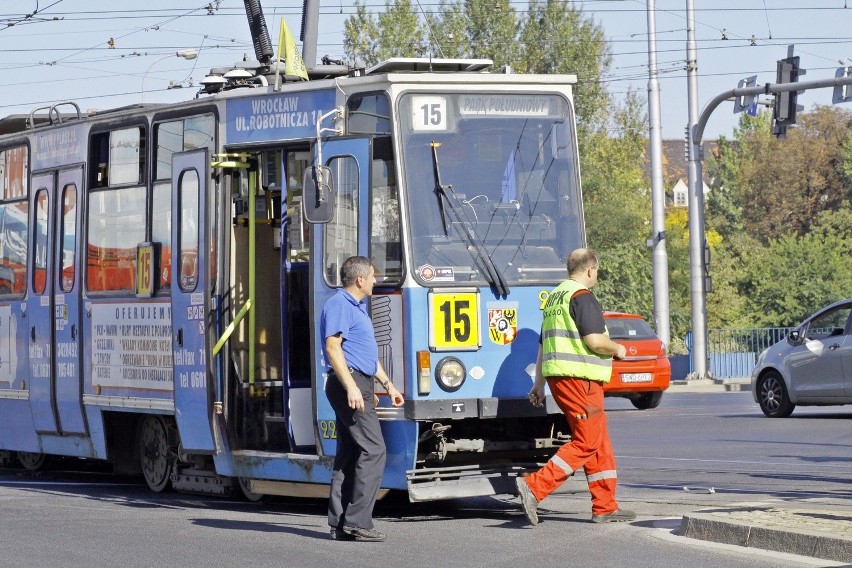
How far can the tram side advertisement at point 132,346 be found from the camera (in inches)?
490

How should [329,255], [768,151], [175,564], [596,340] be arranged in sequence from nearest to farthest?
[175,564] → [596,340] → [329,255] → [768,151]

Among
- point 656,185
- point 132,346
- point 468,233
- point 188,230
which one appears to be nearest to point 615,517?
point 468,233

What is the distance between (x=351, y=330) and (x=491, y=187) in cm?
161

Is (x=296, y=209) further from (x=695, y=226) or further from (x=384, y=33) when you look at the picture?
(x=384, y=33)

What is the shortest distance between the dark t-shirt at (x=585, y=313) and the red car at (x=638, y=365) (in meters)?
14.1

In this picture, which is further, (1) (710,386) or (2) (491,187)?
(1) (710,386)

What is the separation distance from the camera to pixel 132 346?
12859mm

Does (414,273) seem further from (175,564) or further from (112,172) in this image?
(112,172)

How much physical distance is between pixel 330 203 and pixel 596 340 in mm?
2025

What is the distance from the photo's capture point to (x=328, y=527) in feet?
35.0

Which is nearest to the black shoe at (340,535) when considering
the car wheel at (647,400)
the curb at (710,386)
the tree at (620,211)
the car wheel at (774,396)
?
the car wheel at (774,396)

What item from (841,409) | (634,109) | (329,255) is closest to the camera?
(329,255)

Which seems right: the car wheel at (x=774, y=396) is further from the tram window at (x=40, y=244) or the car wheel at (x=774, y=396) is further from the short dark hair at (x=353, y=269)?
the short dark hair at (x=353, y=269)

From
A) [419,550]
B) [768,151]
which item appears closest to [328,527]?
[419,550]
